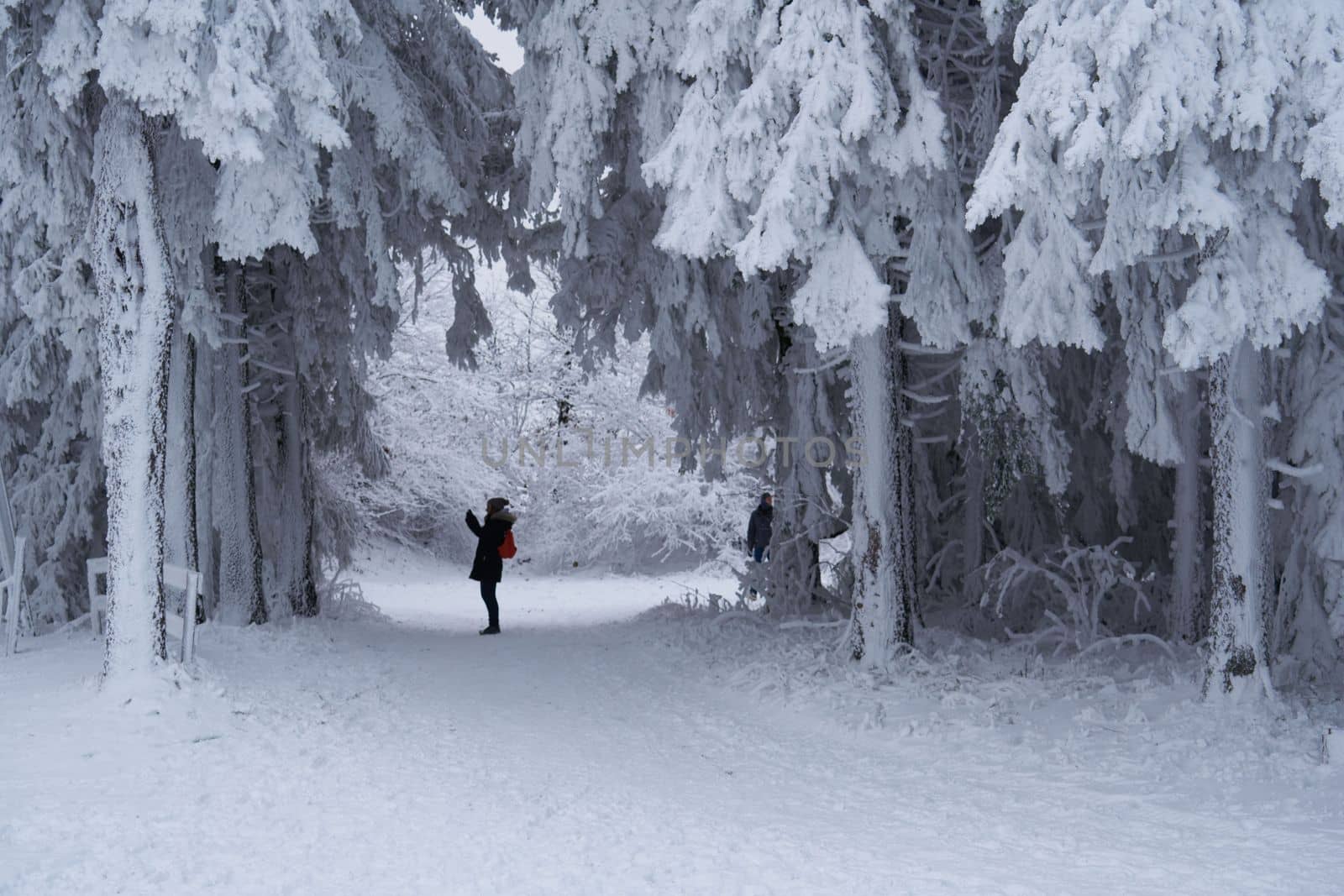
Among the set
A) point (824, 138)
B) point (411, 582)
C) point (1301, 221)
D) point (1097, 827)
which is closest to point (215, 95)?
point (824, 138)

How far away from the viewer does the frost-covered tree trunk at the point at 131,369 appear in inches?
307

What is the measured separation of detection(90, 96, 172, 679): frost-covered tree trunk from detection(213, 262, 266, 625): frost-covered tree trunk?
460 centimetres

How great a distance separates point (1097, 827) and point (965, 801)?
0.77 metres

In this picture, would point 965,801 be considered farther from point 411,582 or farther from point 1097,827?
point 411,582

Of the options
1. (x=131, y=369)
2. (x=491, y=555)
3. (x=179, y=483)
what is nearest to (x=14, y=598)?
(x=179, y=483)

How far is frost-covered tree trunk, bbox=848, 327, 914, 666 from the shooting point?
10.0 meters

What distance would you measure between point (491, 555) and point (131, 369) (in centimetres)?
762

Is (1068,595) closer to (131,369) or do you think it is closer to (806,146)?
(806,146)

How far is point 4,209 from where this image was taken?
10219 mm

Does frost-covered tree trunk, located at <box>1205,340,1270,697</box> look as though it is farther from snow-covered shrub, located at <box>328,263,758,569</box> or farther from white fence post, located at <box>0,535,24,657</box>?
snow-covered shrub, located at <box>328,263,758,569</box>

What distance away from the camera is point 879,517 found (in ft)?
33.0

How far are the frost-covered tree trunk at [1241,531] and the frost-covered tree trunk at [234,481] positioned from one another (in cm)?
944

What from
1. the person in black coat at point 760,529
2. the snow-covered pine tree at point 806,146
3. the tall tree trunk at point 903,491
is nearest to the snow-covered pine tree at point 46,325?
the snow-covered pine tree at point 806,146

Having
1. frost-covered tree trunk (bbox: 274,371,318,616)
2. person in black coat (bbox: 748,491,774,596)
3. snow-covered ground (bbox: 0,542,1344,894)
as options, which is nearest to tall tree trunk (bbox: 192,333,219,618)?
frost-covered tree trunk (bbox: 274,371,318,616)
